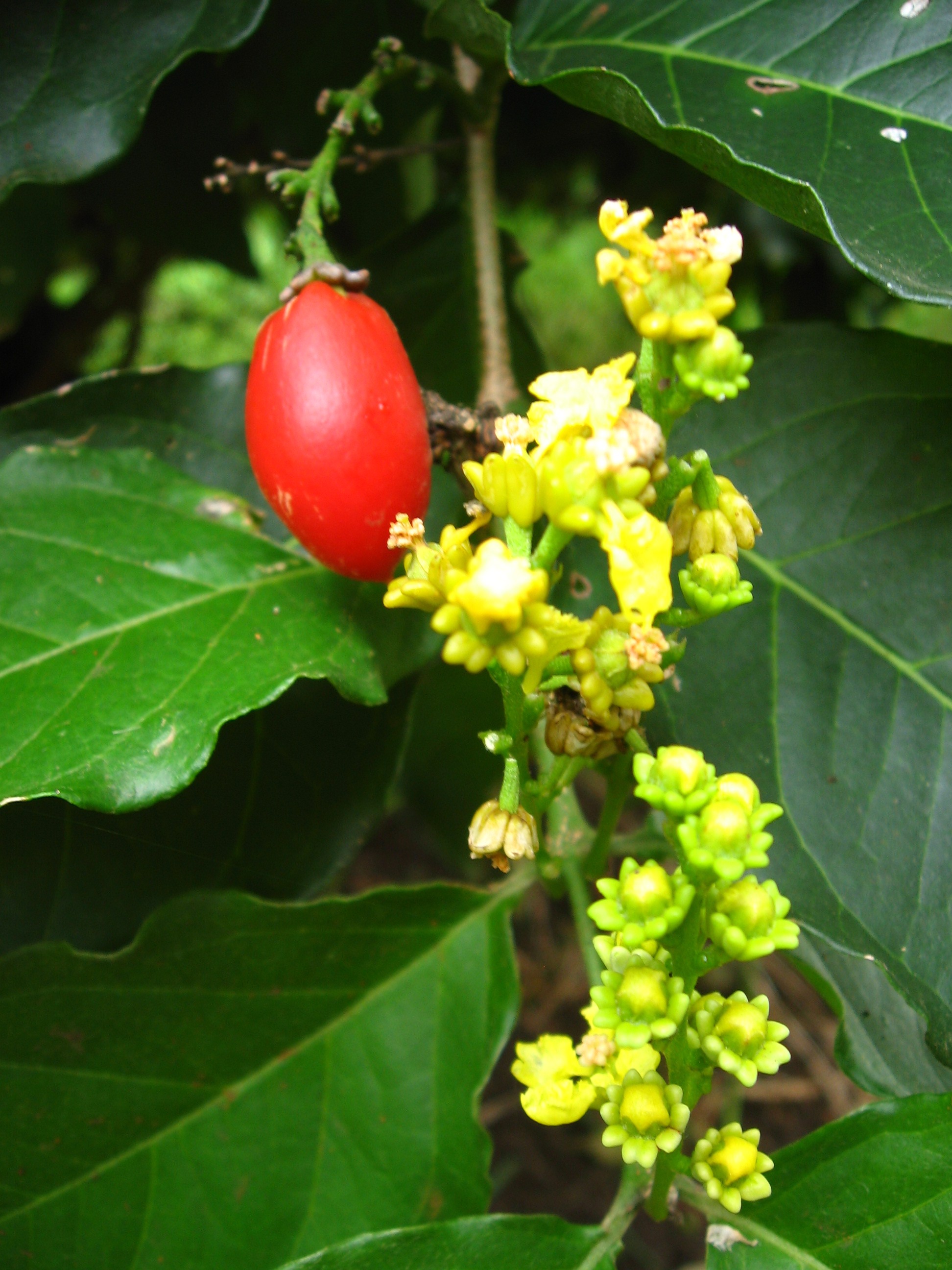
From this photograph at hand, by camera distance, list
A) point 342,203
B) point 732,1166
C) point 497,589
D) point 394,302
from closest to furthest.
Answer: point 497,589, point 732,1166, point 394,302, point 342,203

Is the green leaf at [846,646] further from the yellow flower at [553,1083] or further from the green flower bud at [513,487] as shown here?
the green flower bud at [513,487]

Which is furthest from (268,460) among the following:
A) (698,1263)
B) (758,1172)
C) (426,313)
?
(698,1263)

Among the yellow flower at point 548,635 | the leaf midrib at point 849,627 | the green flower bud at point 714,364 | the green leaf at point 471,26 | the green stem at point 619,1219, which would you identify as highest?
the green leaf at point 471,26

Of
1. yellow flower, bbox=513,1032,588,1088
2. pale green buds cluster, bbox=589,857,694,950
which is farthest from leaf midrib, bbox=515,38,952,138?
yellow flower, bbox=513,1032,588,1088

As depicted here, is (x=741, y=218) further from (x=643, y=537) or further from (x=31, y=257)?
(x=643, y=537)

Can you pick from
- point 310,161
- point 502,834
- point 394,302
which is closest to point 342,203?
point 394,302

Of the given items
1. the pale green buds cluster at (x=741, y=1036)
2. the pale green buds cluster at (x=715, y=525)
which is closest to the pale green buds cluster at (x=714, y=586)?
the pale green buds cluster at (x=715, y=525)

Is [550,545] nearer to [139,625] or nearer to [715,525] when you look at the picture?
[715,525]

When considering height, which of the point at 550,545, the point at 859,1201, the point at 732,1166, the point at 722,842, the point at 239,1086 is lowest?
the point at 239,1086
